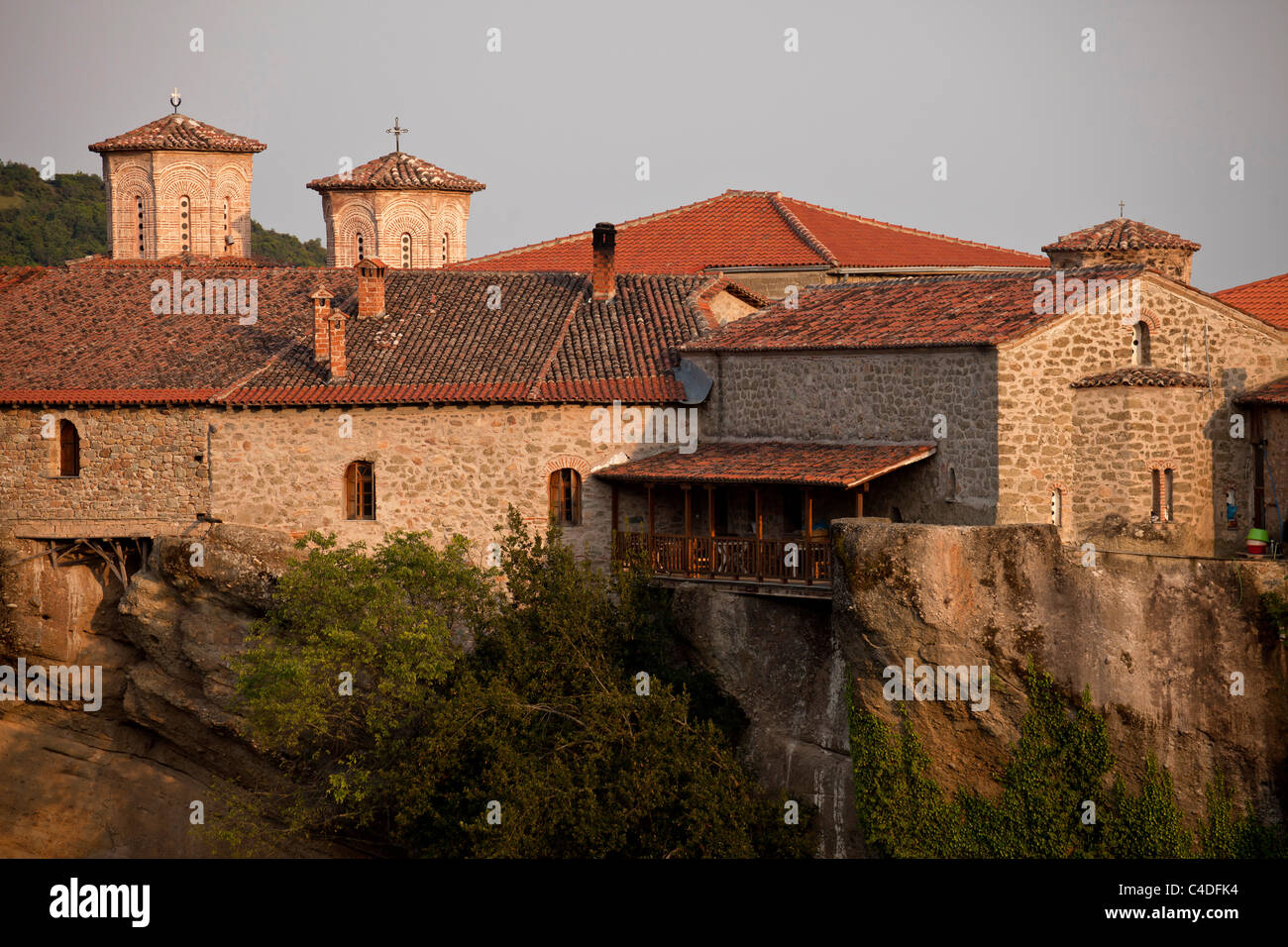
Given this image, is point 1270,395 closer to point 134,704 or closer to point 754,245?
point 754,245

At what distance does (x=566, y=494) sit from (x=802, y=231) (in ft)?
40.0

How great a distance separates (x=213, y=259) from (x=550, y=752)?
1868cm

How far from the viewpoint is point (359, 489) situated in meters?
30.8

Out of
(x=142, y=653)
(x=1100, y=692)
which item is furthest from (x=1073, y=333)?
(x=142, y=653)

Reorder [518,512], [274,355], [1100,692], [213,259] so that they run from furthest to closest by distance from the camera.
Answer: [213,259]
[274,355]
[518,512]
[1100,692]

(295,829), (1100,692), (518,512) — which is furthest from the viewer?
(518,512)

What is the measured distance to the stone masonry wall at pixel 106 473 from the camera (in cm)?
3122

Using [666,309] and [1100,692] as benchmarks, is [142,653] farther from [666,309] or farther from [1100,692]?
[1100,692]

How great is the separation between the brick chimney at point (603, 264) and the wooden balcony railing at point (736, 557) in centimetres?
Answer: 563

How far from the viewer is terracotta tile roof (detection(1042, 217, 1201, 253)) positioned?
35.5 metres

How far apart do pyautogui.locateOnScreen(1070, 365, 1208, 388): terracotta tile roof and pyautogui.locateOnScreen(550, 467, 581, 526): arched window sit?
28.2 feet

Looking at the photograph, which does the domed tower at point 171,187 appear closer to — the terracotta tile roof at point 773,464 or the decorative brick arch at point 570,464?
the decorative brick arch at point 570,464

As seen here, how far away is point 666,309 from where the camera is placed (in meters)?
32.9

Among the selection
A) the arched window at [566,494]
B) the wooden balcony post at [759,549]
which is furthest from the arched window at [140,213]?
the wooden balcony post at [759,549]
